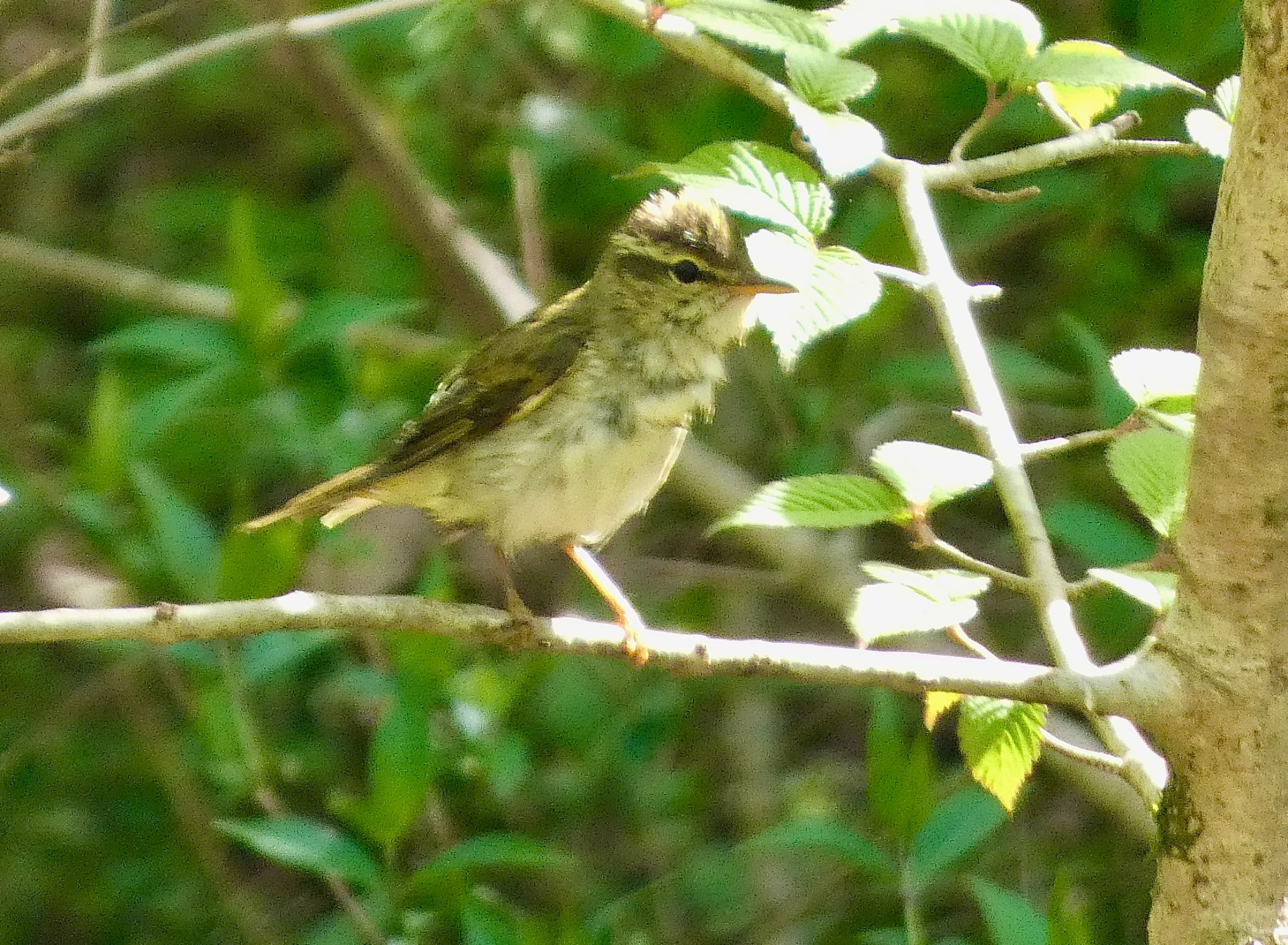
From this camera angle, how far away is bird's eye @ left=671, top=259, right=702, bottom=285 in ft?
10.5

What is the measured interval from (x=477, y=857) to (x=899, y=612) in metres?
1.36

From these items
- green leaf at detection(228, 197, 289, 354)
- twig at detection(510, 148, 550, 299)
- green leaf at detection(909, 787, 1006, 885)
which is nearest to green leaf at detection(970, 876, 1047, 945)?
green leaf at detection(909, 787, 1006, 885)

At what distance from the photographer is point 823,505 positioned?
6.77 feet

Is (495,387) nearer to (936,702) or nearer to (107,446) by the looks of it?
(107,446)

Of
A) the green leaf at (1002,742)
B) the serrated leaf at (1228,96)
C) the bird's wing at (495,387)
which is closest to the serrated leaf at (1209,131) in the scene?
the serrated leaf at (1228,96)

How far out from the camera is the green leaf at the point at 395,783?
301 centimetres

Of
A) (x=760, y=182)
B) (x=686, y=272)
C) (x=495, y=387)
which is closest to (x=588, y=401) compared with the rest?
(x=495, y=387)

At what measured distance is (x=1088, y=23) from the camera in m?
4.60

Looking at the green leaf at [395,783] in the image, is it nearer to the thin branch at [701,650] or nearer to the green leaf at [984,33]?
the thin branch at [701,650]

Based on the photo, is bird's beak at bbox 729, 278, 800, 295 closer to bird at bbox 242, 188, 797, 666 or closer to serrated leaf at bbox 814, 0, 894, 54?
bird at bbox 242, 188, 797, 666

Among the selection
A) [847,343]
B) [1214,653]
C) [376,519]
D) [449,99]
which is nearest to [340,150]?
[449,99]

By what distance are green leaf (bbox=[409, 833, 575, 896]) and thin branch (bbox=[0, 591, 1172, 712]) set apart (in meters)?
0.82

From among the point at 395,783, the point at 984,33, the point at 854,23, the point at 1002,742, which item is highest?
the point at 854,23

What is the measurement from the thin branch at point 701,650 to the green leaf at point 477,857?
0.82 metres
